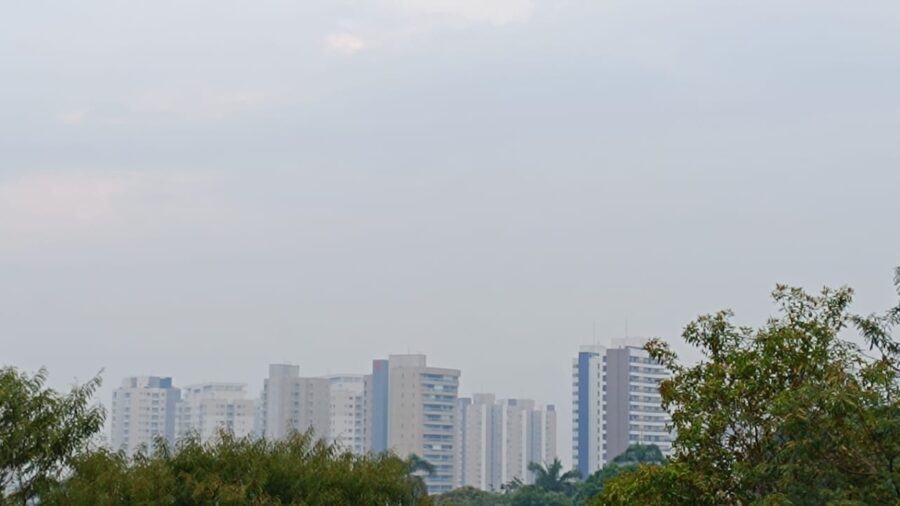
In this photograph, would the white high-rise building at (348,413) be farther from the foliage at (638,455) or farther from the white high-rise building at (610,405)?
the foliage at (638,455)

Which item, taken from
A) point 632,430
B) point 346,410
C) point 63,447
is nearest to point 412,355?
point 346,410

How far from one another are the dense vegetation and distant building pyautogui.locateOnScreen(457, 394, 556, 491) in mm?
108769

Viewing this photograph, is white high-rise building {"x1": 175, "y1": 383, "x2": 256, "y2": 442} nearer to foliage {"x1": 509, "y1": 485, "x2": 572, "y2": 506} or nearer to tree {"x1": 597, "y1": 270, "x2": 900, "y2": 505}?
foliage {"x1": 509, "y1": 485, "x2": 572, "y2": 506}


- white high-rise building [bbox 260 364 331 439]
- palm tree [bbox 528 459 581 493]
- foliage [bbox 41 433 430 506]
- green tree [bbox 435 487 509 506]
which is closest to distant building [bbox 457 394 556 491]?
white high-rise building [bbox 260 364 331 439]

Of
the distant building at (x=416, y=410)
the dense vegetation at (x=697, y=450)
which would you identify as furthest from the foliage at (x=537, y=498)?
the distant building at (x=416, y=410)

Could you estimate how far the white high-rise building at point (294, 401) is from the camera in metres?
118

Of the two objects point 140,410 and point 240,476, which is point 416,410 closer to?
point 140,410

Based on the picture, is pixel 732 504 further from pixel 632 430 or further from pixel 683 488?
pixel 632 430

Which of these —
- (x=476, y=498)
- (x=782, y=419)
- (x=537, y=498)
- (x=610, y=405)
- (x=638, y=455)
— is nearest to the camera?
(x=782, y=419)

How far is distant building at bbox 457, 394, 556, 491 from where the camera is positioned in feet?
420

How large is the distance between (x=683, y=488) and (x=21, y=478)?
6.57 metres

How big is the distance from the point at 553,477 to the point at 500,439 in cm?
6419

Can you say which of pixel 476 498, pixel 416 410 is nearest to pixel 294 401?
pixel 416 410

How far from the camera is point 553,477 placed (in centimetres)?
6825
